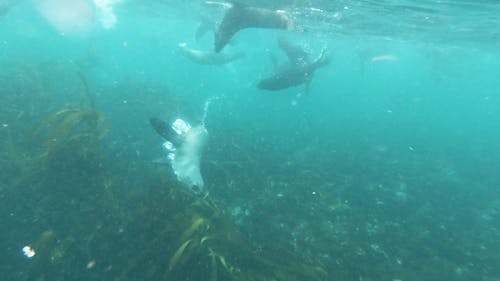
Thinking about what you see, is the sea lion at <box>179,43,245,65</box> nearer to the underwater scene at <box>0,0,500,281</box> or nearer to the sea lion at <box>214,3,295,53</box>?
the underwater scene at <box>0,0,500,281</box>

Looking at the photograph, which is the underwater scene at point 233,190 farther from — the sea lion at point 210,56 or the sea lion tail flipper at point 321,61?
the sea lion at point 210,56

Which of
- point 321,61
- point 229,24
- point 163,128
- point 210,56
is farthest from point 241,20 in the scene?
point 210,56

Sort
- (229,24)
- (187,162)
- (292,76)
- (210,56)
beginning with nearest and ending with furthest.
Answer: (187,162) < (229,24) < (292,76) < (210,56)

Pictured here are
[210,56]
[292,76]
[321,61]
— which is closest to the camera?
[292,76]

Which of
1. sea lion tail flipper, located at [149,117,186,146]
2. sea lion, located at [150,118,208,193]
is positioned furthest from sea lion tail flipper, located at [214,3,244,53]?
sea lion tail flipper, located at [149,117,186,146]

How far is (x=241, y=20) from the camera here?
1188cm

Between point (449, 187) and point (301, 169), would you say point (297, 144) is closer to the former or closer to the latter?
point (301, 169)

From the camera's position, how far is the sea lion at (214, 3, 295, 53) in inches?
457

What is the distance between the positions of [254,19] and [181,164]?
5.46m

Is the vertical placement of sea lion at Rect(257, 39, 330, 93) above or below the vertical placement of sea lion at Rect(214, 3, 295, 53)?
below

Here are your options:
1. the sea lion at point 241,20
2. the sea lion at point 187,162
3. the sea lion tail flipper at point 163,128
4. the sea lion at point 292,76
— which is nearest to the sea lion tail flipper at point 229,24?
the sea lion at point 241,20

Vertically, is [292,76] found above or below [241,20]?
below

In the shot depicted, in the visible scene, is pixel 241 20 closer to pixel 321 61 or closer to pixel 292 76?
pixel 292 76

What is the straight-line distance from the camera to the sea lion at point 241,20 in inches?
457
